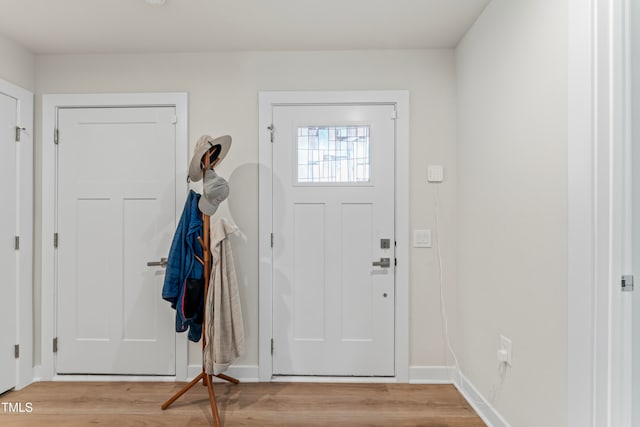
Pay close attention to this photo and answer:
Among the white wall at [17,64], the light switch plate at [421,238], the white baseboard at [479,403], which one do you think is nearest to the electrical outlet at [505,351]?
the white baseboard at [479,403]

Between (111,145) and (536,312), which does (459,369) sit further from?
(111,145)

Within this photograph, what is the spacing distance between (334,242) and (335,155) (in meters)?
0.65

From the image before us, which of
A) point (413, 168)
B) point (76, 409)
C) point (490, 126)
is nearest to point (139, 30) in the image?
point (413, 168)

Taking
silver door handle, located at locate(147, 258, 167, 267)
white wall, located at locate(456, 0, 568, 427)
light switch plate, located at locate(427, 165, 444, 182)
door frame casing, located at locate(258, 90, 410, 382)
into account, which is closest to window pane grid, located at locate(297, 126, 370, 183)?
door frame casing, located at locate(258, 90, 410, 382)

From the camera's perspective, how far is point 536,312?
5.63 feet

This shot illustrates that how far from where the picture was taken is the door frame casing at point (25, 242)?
8.70 ft

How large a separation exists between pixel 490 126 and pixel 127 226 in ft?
8.52

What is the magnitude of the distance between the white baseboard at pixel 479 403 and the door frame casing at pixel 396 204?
38cm

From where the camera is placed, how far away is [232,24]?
7.80ft

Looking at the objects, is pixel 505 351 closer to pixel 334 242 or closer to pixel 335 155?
pixel 334 242

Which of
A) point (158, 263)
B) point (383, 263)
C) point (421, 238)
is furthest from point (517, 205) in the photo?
point (158, 263)

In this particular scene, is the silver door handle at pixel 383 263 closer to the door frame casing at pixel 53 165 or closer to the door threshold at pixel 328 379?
the door threshold at pixel 328 379

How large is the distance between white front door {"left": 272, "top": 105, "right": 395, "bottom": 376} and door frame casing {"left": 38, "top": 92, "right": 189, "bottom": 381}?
701 mm

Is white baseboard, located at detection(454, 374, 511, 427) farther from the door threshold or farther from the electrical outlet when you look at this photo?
the door threshold
